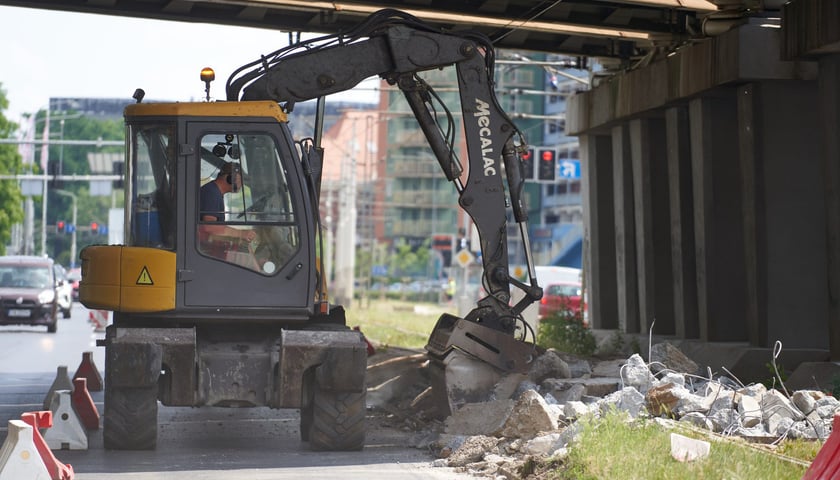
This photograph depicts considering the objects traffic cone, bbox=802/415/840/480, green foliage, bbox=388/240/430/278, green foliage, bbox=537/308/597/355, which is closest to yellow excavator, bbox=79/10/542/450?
traffic cone, bbox=802/415/840/480

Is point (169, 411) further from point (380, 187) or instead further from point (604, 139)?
point (380, 187)

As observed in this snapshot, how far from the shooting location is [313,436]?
13.7 meters

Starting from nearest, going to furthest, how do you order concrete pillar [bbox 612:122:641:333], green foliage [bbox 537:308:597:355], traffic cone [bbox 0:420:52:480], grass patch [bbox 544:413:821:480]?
traffic cone [bbox 0:420:52:480] < grass patch [bbox 544:413:821:480] < green foliage [bbox 537:308:597:355] < concrete pillar [bbox 612:122:641:333]

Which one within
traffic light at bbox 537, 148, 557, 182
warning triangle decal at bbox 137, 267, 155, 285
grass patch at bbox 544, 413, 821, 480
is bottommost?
grass patch at bbox 544, 413, 821, 480

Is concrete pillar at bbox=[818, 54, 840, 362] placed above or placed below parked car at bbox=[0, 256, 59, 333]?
above

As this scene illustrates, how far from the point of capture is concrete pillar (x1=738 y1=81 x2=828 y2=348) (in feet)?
62.4

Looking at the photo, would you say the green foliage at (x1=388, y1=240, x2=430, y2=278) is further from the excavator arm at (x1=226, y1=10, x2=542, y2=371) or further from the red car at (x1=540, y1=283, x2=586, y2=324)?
the excavator arm at (x1=226, y1=10, x2=542, y2=371)

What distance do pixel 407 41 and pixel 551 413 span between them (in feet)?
13.9

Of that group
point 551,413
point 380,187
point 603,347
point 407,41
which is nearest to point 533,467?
point 551,413

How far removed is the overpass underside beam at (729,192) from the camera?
1886 cm

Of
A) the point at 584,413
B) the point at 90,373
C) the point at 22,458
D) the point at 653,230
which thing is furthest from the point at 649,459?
the point at 653,230

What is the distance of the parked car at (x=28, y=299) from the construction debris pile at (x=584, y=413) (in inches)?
982

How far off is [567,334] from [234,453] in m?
12.3

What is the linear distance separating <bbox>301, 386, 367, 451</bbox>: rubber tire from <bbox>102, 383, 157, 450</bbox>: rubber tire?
4.71 ft
